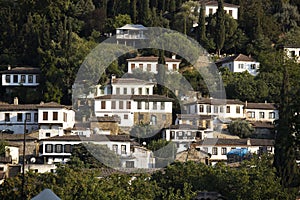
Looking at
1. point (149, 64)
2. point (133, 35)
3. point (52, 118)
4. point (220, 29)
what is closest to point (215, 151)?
point (52, 118)

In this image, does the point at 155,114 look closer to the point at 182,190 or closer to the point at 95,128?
the point at 95,128

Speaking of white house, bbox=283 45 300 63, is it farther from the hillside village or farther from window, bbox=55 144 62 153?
window, bbox=55 144 62 153

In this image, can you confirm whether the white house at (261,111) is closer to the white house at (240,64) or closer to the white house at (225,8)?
the white house at (240,64)

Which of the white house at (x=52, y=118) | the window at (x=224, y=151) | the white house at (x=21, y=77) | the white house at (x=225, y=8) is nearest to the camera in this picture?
the window at (x=224, y=151)

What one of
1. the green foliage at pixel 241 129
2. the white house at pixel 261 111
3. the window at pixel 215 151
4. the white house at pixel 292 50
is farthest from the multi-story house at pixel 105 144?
the white house at pixel 292 50

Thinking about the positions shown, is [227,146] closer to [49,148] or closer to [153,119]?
[153,119]

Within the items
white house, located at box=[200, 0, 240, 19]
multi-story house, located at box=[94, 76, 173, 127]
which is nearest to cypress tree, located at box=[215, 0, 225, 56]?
white house, located at box=[200, 0, 240, 19]
